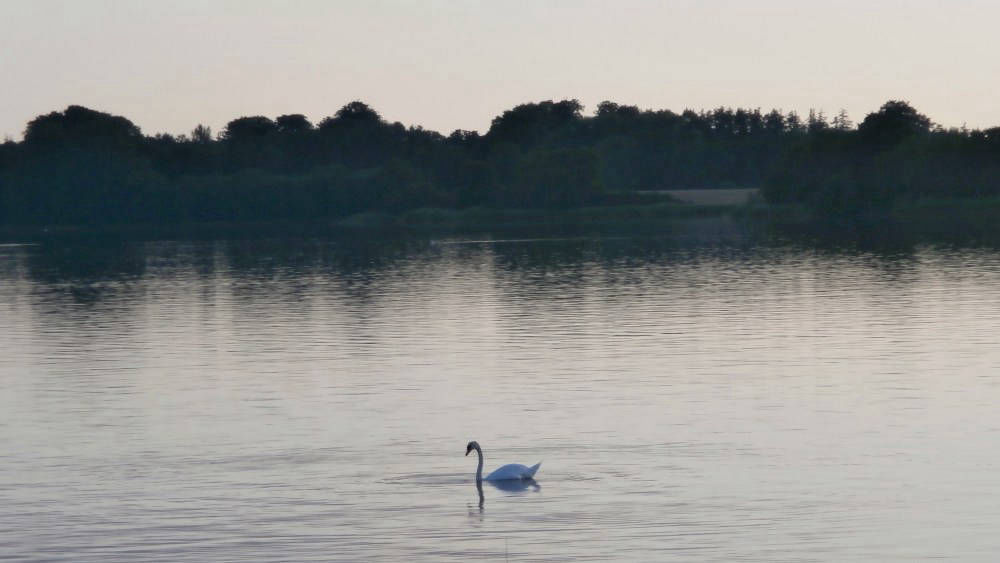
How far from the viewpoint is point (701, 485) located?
1003 inches

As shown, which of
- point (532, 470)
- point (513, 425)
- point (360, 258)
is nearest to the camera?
point (532, 470)

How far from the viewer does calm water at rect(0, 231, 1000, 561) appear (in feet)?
75.1

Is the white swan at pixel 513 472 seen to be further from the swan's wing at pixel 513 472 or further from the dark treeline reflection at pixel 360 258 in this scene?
the dark treeline reflection at pixel 360 258

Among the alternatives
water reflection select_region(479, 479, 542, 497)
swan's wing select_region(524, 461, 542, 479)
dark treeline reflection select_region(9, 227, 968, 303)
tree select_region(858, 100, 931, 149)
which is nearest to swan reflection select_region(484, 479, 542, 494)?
water reflection select_region(479, 479, 542, 497)

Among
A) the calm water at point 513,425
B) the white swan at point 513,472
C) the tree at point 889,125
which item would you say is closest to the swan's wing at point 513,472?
the white swan at point 513,472

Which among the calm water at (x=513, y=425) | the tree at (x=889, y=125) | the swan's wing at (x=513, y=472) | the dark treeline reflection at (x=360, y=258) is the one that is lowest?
the dark treeline reflection at (x=360, y=258)

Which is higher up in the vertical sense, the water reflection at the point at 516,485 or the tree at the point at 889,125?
the tree at the point at 889,125

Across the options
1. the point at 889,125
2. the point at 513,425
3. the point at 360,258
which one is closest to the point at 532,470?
the point at 513,425

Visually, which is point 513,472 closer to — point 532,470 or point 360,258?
point 532,470

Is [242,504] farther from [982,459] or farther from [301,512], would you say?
[982,459]

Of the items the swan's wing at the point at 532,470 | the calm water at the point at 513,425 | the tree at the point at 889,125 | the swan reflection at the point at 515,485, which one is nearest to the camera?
the calm water at the point at 513,425

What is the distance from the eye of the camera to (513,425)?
3159cm

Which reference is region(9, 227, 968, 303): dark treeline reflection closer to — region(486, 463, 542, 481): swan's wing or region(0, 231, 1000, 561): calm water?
region(0, 231, 1000, 561): calm water

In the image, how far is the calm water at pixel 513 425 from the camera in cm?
2289
